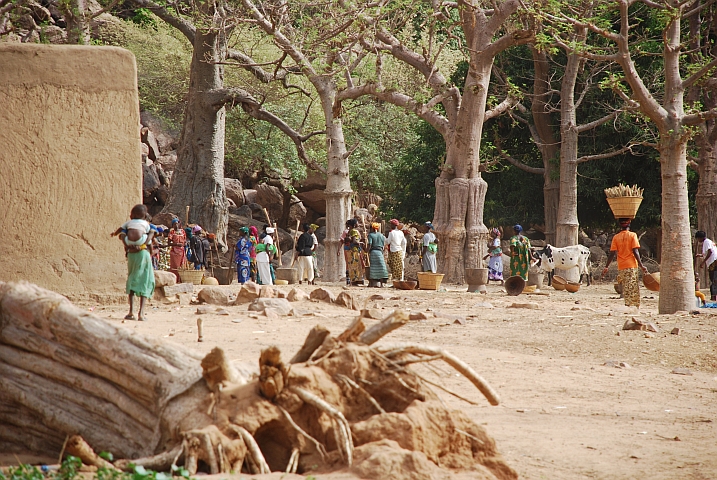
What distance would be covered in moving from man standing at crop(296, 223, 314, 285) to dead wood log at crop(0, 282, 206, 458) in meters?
13.9

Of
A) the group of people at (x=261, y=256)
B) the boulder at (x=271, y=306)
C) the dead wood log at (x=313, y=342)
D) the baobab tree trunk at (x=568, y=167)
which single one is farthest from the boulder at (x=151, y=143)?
the dead wood log at (x=313, y=342)

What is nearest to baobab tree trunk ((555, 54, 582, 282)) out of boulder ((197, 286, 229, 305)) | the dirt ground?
the dirt ground

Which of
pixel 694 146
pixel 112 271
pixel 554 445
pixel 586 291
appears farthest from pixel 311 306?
pixel 694 146

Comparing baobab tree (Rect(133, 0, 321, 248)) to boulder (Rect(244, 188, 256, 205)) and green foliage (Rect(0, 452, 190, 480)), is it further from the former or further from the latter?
green foliage (Rect(0, 452, 190, 480))

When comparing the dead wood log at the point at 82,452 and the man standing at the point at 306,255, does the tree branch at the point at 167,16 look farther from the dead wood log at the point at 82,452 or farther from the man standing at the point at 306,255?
the dead wood log at the point at 82,452

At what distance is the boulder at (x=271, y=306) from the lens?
33.8 ft

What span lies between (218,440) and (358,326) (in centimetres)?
99

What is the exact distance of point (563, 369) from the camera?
7.88m

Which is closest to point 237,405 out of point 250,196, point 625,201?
point 625,201

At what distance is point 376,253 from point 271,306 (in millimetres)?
7811

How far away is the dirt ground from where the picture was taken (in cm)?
495

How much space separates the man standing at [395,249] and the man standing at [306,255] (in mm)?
1841

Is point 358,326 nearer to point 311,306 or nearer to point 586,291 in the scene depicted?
point 311,306

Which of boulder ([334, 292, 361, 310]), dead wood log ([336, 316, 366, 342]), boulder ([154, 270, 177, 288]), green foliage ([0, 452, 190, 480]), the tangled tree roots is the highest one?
boulder ([154, 270, 177, 288])
